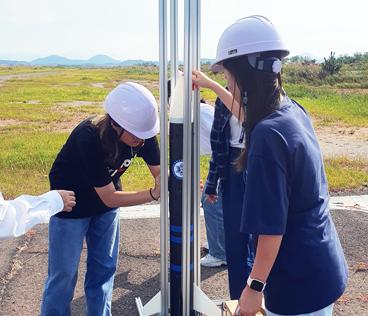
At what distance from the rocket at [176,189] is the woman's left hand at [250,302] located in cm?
80

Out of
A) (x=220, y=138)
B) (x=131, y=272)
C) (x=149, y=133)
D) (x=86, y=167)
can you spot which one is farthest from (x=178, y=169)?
(x=131, y=272)

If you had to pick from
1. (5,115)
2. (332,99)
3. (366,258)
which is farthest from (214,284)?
(332,99)

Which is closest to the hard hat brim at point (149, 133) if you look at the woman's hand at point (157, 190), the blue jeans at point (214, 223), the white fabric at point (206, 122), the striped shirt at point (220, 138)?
the woman's hand at point (157, 190)

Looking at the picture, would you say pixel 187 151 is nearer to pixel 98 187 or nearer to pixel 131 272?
pixel 98 187

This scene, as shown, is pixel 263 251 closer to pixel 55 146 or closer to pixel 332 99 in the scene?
pixel 55 146

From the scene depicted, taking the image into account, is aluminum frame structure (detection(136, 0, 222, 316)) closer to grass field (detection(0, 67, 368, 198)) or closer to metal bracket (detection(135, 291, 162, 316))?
metal bracket (detection(135, 291, 162, 316))

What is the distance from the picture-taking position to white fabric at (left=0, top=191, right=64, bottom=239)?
194cm

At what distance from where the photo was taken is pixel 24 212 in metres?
2.01

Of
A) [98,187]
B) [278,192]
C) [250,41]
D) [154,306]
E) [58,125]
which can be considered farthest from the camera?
[58,125]

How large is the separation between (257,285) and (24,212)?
952 mm

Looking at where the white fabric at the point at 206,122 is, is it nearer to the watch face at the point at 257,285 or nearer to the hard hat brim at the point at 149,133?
the hard hat brim at the point at 149,133

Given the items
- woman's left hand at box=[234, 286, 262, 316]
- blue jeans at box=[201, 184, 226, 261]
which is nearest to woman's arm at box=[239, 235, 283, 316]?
woman's left hand at box=[234, 286, 262, 316]

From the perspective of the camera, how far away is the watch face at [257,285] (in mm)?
1764

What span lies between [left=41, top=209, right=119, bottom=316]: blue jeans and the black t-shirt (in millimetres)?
89
